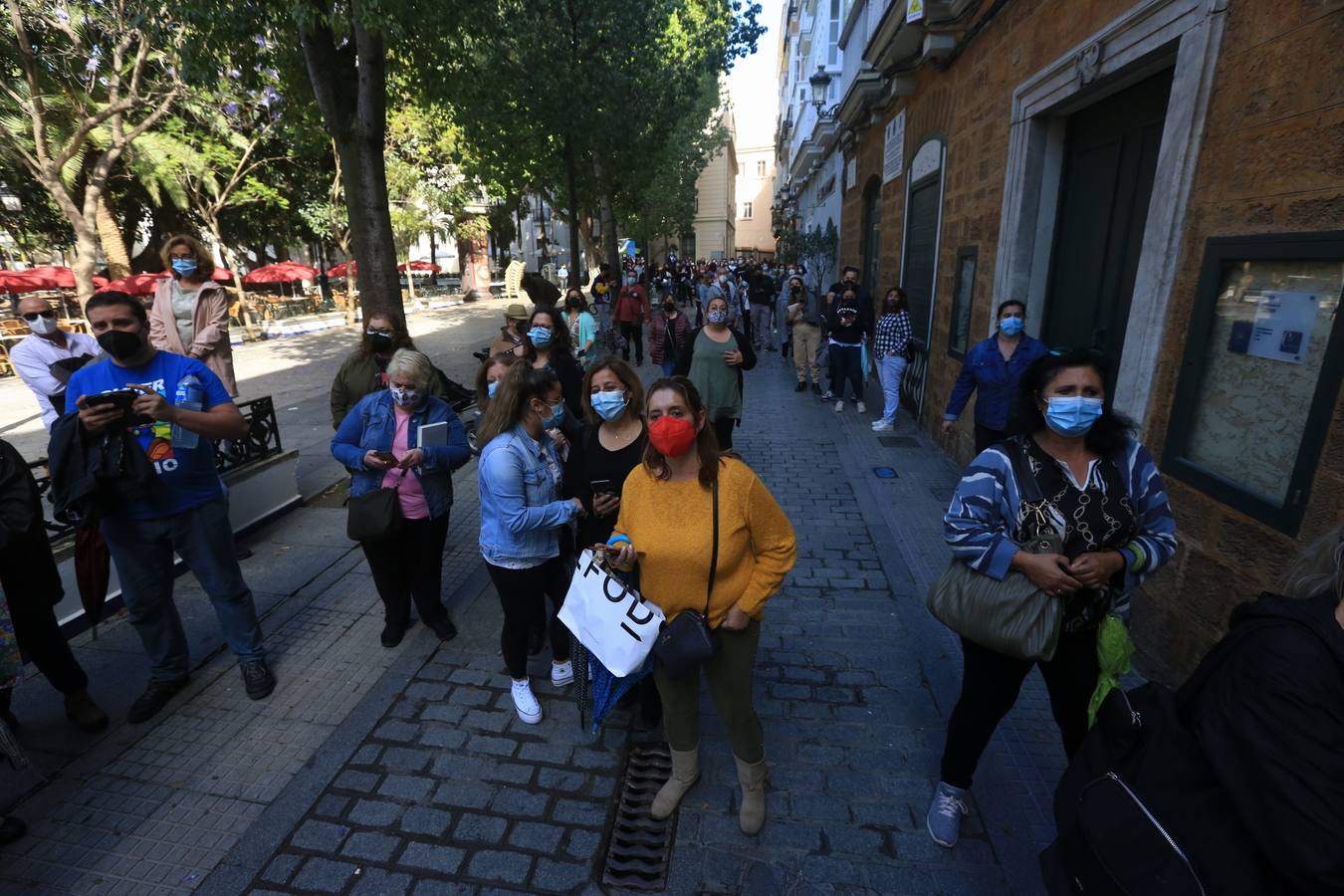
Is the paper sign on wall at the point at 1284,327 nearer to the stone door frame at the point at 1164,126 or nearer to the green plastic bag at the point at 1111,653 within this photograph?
the stone door frame at the point at 1164,126

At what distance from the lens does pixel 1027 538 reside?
2.29 metres

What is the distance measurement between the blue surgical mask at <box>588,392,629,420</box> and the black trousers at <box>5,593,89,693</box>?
9.18 ft

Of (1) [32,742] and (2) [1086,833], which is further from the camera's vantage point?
(1) [32,742]

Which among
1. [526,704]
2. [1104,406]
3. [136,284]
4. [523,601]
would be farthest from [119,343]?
[136,284]

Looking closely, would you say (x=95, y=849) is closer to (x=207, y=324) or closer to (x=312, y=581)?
(x=312, y=581)

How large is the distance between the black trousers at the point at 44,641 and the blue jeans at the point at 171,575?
30 centimetres

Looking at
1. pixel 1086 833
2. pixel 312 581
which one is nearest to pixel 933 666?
pixel 1086 833

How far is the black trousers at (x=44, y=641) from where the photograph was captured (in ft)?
10.3

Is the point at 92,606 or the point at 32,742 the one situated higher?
the point at 92,606

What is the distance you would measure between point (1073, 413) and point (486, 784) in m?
2.84

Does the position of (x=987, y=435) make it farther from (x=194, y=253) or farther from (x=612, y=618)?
(x=194, y=253)

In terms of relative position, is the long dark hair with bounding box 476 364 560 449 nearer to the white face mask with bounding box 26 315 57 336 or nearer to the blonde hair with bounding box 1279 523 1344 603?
the blonde hair with bounding box 1279 523 1344 603

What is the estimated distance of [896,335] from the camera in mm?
8258

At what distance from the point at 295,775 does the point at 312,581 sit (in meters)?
2.15
